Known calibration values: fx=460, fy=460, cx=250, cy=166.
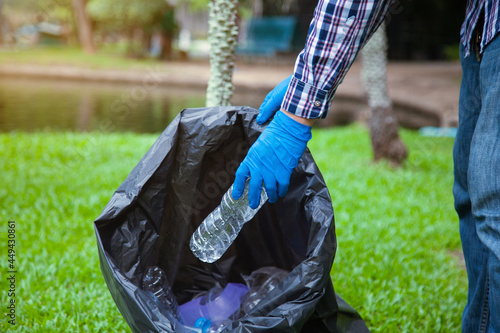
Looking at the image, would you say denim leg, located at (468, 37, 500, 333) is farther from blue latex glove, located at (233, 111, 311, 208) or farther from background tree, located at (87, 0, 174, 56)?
background tree, located at (87, 0, 174, 56)

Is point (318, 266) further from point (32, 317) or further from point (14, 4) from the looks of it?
point (14, 4)

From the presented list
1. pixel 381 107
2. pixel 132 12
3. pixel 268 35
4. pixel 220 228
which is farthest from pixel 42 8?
pixel 220 228

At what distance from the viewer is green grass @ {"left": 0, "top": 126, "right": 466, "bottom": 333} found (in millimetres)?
1884

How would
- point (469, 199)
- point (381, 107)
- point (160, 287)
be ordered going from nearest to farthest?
point (469, 199)
point (160, 287)
point (381, 107)

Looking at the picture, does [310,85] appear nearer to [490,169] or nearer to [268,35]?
[490,169]

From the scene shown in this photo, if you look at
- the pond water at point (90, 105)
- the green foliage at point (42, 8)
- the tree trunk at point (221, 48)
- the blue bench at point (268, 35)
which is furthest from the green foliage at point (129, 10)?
the tree trunk at point (221, 48)

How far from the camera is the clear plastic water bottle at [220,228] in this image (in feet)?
4.78

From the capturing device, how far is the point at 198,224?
5.32 ft

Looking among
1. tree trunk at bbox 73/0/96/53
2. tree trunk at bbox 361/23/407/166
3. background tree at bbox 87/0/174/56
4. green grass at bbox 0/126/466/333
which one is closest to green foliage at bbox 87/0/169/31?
background tree at bbox 87/0/174/56

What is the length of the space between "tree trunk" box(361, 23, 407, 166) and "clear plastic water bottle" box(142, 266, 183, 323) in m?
3.10

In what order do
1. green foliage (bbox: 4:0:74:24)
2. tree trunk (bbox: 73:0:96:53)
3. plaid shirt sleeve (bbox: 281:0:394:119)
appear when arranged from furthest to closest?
green foliage (bbox: 4:0:74:24) < tree trunk (bbox: 73:0:96:53) < plaid shirt sleeve (bbox: 281:0:394:119)

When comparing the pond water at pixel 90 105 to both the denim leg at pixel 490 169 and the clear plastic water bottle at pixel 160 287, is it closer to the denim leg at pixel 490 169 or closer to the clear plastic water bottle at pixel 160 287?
the clear plastic water bottle at pixel 160 287

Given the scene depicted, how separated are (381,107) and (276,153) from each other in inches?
124

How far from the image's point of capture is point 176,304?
154 cm
